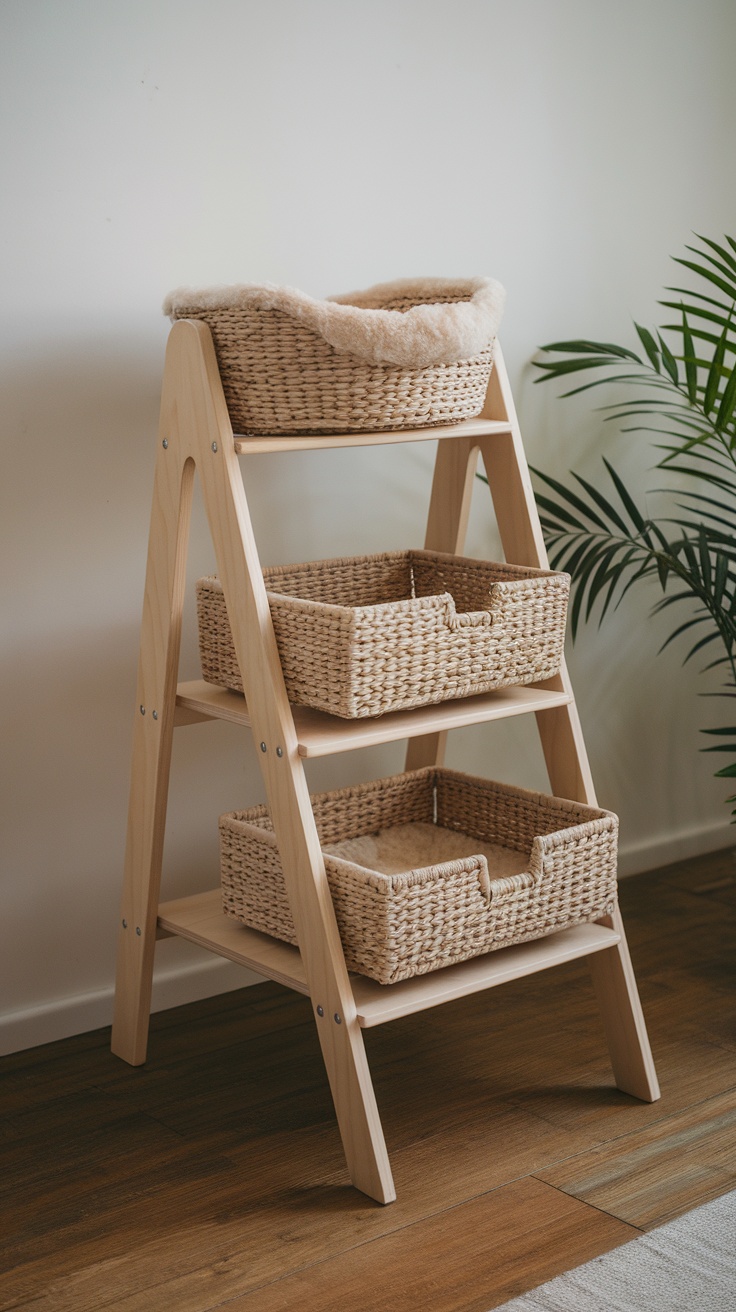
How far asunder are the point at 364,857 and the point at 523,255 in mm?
1111

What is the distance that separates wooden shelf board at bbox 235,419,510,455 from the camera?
1.51 meters

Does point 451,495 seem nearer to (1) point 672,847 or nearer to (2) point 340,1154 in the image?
(2) point 340,1154

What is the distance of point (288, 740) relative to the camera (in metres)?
1.50

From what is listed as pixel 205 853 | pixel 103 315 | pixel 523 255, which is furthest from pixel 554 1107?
pixel 523 255

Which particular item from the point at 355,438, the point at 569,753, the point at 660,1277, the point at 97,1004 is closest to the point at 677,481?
the point at 569,753

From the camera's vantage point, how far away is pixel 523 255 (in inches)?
90.4

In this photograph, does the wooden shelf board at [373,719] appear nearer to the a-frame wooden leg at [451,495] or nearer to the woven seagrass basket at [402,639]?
the woven seagrass basket at [402,639]

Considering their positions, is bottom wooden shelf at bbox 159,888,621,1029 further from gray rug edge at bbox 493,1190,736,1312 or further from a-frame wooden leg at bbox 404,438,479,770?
a-frame wooden leg at bbox 404,438,479,770

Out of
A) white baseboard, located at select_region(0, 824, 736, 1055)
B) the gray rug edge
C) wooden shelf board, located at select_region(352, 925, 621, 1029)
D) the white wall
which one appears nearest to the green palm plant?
the white wall

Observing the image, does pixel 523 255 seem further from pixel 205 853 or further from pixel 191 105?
pixel 205 853

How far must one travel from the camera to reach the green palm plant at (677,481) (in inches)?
82.0

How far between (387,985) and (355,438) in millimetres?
652

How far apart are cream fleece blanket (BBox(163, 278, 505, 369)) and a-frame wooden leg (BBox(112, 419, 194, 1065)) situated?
0.21 meters

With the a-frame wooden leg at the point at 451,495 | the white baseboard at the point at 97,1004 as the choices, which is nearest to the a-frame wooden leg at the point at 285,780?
the a-frame wooden leg at the point at 451,495
